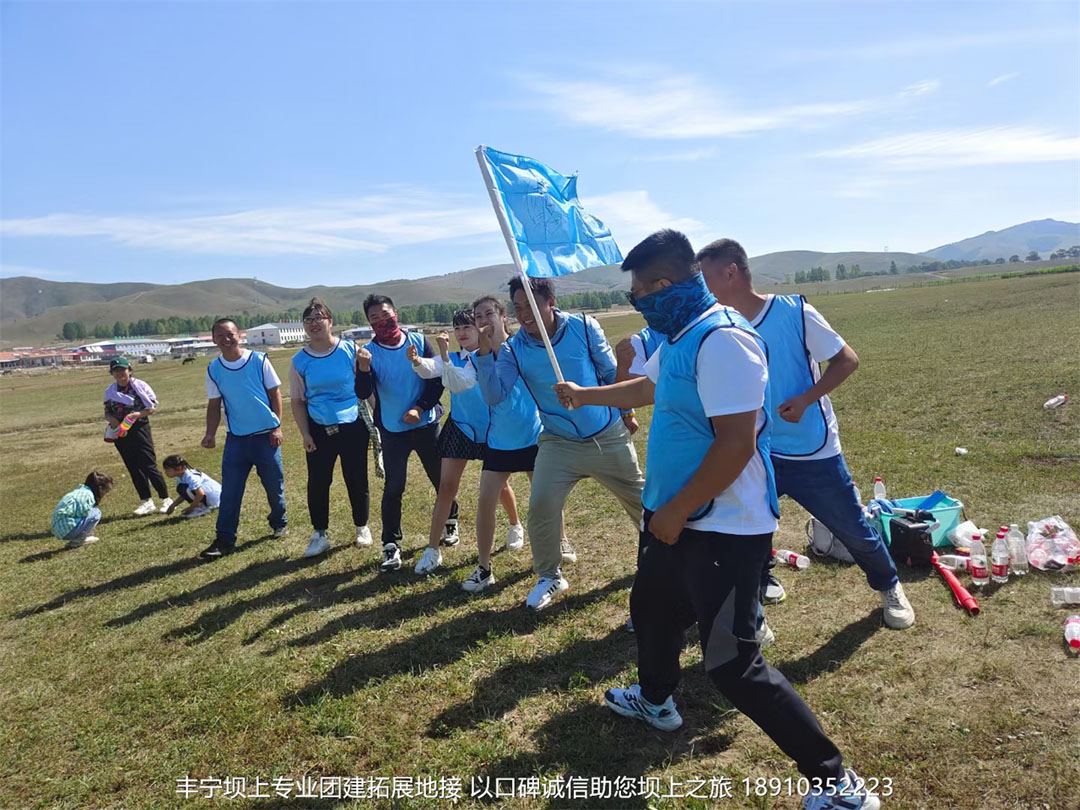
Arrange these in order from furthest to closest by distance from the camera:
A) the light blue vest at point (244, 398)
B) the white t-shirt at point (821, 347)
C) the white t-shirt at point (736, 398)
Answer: the light blue vest at point (244, 398), the white t-shirt at point (821, 347), the white t-shirt at point (736, 398)

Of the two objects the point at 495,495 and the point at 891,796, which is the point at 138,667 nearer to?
the point at 495,495

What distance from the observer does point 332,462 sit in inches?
288

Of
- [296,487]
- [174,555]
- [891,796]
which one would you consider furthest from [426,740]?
[296,487]

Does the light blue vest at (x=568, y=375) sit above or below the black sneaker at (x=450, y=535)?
above

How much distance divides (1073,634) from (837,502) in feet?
5.10

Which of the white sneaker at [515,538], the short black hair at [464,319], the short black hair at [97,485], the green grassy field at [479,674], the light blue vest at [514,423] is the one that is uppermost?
the short black hair at [464,319]

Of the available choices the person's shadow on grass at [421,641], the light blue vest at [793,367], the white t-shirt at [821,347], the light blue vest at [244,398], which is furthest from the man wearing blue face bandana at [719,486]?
the light blue vest at [244,398]

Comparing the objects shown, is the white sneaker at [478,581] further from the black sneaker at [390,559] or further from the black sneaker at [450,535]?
the black sneaker at [450,535]

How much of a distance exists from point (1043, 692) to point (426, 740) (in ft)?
11.6

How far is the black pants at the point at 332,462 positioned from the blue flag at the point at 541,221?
364 cm

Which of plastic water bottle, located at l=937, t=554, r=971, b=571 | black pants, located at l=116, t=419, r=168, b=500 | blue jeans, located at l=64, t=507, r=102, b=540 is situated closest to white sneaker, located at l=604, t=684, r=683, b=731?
plastic water bottle, located at l=937, t=554, r=971, b=571

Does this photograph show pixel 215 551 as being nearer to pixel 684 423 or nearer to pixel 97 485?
pixel 97 485

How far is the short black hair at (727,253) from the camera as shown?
4.23 meters

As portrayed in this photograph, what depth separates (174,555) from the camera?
7.96 metres
